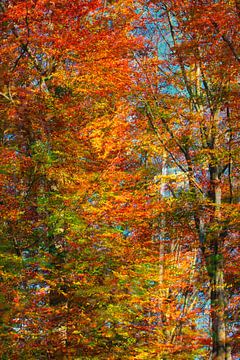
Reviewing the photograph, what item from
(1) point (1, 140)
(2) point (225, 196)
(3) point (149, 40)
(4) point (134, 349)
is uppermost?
(3) point (149, 40)

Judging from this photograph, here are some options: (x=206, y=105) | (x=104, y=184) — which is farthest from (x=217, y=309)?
(x=206, y=105)

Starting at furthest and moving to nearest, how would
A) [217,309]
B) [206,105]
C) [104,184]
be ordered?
[206,105] < [104,184] < [217,309]

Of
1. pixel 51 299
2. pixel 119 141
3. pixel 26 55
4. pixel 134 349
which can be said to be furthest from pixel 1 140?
pixel 134 349

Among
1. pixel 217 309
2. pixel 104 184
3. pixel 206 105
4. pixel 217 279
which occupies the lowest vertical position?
pixel 217 309

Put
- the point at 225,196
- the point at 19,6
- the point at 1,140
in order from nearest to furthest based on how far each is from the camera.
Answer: the point at 19,6, the point at 1,140, the point at 225,196

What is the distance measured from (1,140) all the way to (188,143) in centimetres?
633

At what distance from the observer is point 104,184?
11742mm

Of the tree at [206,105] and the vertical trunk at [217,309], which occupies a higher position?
the tree at [206,105]

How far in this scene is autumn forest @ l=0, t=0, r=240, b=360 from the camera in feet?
34.7

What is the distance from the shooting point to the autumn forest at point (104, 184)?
34.7 ft

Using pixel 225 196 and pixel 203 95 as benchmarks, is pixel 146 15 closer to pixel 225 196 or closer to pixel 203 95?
pixel 203 95

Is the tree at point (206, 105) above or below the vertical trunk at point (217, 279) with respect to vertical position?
above

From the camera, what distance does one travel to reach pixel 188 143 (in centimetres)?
1250

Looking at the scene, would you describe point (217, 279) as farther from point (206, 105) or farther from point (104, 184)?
point (206, 105)
